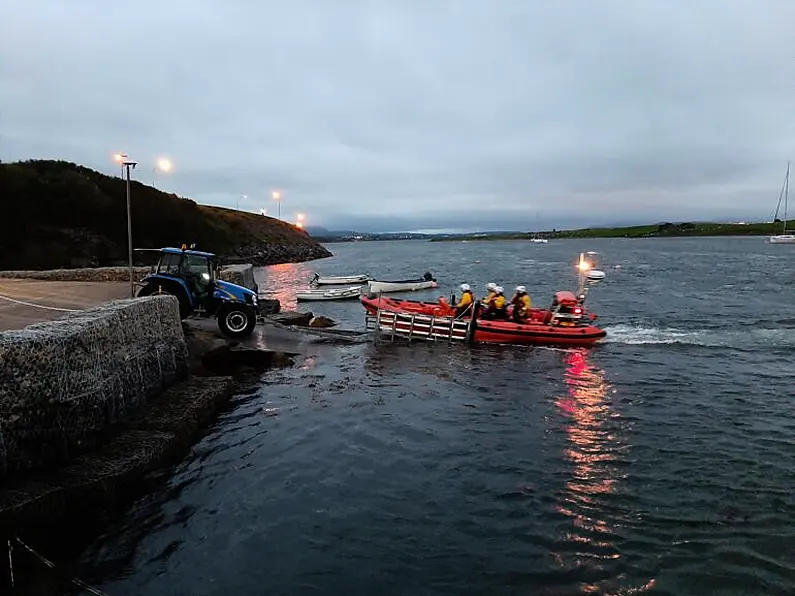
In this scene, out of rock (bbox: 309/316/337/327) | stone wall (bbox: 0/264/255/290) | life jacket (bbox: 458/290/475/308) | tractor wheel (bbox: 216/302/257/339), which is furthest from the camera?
stone wall (bbox: 0/264/255/290)

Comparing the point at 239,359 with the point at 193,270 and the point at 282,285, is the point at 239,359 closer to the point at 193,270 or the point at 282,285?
the point at 193,270

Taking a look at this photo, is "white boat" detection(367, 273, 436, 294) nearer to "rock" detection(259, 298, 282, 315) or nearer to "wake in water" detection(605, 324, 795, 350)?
"rock" detection(259, 298, 282, 315)

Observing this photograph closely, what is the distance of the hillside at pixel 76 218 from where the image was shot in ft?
129

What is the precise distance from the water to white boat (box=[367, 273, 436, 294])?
76.6ft

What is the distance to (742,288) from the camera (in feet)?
129

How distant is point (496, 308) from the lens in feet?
70.3

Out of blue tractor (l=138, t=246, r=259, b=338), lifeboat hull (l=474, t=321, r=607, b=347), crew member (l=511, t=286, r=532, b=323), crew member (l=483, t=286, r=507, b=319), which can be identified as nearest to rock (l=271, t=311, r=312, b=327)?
blue tractor (l=138, t=246, r=259, b=338)

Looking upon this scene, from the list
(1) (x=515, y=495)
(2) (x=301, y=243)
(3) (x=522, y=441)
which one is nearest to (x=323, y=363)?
(3) (x=522, y=441)

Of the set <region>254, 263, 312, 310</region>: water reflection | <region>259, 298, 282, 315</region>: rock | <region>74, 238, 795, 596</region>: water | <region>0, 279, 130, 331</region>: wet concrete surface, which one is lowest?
<region>74, 238, 795, 596</region>: water

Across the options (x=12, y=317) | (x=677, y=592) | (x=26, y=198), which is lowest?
(x=677, y=592)

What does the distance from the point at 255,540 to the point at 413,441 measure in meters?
4.10

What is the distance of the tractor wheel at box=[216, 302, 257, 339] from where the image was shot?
55.6ft

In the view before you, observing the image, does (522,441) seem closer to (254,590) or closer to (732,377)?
(254,590)

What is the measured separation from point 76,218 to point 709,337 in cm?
4528
